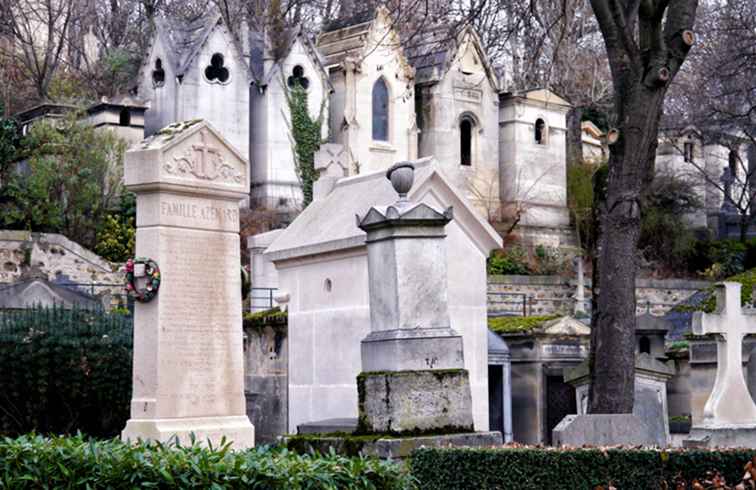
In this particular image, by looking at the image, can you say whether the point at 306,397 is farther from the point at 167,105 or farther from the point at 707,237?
the point at 707,237

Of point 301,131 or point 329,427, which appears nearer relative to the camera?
point 329,427

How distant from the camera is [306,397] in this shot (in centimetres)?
1491

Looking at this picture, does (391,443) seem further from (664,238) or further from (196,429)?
(664,238)

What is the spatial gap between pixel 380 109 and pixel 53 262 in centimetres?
1265

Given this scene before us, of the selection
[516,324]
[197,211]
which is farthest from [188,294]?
[516,324]

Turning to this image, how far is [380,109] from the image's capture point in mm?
40094

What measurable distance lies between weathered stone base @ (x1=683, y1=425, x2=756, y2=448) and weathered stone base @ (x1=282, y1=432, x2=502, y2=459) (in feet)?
13.3

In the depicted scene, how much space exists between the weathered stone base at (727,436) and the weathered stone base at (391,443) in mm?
4053

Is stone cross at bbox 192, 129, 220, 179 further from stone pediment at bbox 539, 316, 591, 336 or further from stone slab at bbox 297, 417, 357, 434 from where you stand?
stone pediment at bbox 539, 316, 591, 336

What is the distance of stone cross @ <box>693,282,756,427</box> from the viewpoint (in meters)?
14.5

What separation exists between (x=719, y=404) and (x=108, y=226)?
21683 millimetres

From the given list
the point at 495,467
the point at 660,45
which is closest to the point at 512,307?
the point at 660,45

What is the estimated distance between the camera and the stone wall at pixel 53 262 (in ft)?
98.7

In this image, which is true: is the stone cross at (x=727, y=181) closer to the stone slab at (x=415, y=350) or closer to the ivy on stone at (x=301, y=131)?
the ivy on stone at (x=301, y=131)
